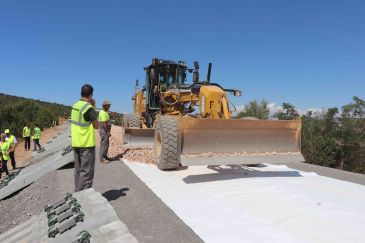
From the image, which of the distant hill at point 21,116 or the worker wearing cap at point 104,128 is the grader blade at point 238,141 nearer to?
the worker wearing cap at point 104,128

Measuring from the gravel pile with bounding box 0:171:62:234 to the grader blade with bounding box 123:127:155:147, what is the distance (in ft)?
11.8

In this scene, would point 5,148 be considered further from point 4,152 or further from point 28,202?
point 28,202

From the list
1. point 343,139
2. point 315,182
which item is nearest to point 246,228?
point 315,182

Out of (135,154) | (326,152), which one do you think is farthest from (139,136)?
(326,152)

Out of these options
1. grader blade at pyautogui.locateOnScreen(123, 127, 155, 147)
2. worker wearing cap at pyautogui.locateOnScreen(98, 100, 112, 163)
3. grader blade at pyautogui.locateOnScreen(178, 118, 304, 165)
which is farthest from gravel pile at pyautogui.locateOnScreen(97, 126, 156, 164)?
grader blade at pyautogui.locateOnScreen(178, 118, 304, 165)

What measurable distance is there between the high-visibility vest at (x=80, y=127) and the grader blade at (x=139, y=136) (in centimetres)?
589

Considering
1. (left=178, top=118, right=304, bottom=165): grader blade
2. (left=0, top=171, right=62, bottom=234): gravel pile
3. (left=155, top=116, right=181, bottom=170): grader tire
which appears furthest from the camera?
(left=155, top=116, right=181, bottom=170): grader tire

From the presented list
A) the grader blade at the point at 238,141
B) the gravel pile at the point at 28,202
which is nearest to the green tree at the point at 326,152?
the grader blade at the point at 238,141

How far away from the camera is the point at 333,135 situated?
74.7 ft

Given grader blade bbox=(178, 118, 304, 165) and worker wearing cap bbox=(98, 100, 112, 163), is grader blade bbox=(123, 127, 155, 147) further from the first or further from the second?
grader blade bbox=(178, 118, 304, 165)

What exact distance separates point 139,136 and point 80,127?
6.07 m

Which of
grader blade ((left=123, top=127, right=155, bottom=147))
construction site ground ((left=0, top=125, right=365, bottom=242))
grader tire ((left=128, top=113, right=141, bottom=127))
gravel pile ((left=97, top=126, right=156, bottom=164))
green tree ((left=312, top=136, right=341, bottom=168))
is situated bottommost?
green tree ((left=312, top=136, right=341, bottom=168))

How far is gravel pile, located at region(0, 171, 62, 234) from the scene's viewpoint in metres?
5.87

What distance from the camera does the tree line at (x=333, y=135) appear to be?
19.6m
